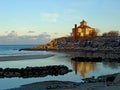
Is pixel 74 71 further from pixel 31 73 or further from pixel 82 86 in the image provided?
pixel 82 86

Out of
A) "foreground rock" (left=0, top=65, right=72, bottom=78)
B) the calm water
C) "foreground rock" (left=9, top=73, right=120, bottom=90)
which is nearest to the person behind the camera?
"foreground rock" (left=9, top=73, right=120, bottom=90)

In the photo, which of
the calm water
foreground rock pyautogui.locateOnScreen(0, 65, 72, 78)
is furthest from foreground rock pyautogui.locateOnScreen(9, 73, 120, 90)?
foreground rock pyautogui.locateOnScreen(0, 65, 72, 78)

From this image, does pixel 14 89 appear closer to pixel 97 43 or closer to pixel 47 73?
pixel 47 73

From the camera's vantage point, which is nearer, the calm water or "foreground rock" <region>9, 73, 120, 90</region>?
"foreground rock" <region>9, 73, 120, 90</region>

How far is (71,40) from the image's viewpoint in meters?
193

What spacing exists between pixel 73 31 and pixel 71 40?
21.4 feet

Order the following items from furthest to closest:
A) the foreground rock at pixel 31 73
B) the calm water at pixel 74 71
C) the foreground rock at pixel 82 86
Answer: the foreground rock at pixel 31 73 < the calm water at pixel 74 71 < the foreground rock at pixel 82 86

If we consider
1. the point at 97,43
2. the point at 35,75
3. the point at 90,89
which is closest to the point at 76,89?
the point at 90,89

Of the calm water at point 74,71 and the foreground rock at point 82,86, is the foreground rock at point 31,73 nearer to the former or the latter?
the calm water at point 74,71

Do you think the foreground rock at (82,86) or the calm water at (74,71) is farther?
the calm water at (74,71)

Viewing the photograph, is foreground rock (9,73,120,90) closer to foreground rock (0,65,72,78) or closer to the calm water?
the calm water

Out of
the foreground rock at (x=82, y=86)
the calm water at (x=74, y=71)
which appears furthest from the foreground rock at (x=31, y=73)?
the foreground rock at (x=82, y=86)

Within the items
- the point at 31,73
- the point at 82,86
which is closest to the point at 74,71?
the point at 31,73

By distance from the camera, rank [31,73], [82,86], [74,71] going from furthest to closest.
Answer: [74,71]
[31,73]
[82,86]
